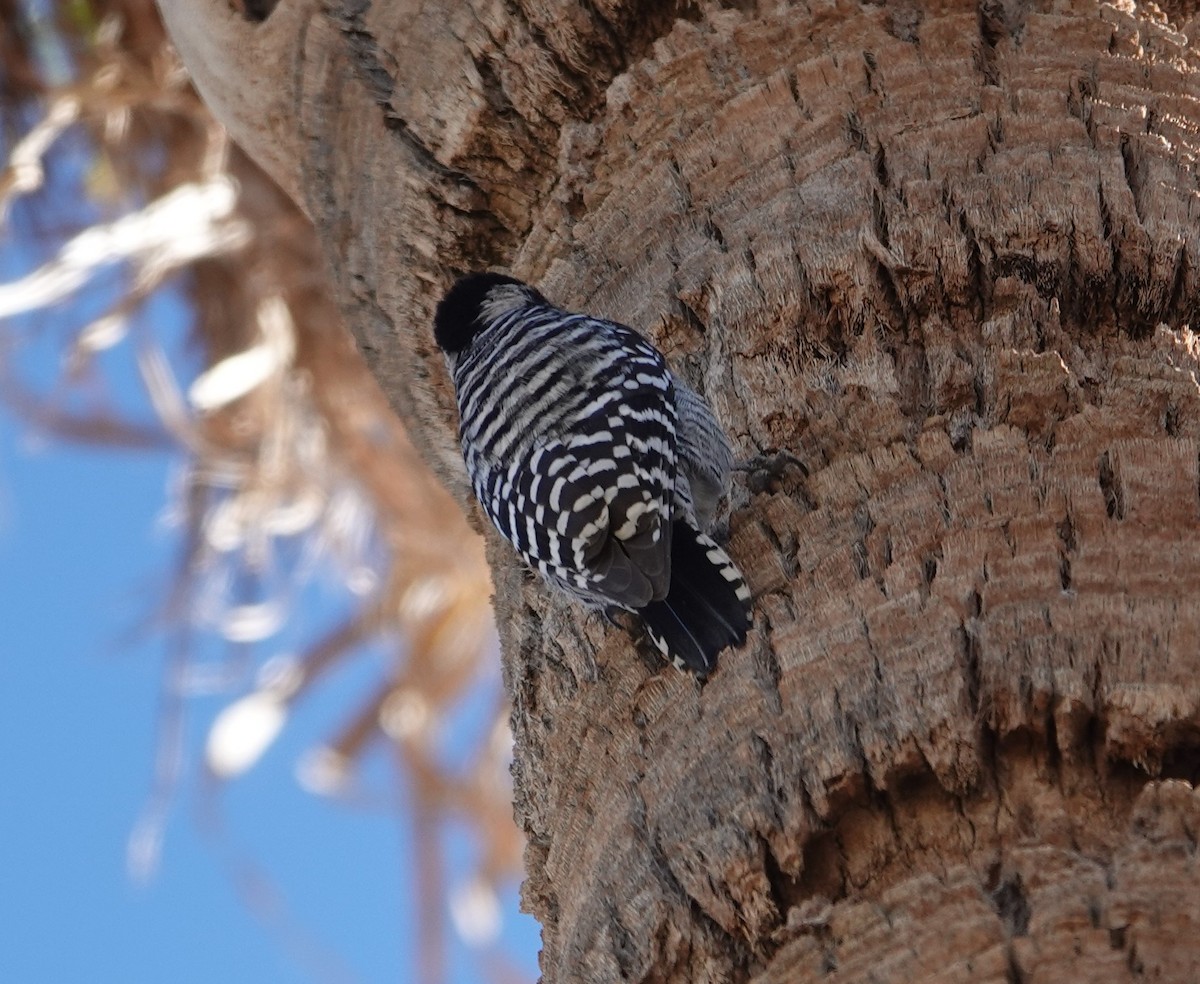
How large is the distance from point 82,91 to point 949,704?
17.6 feet

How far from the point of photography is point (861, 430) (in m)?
2.58

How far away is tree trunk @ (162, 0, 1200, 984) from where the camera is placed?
6.68 feet

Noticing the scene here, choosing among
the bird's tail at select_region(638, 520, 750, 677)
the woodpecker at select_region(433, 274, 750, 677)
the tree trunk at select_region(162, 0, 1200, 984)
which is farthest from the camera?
the woodpecker at select_region(433, 274, 750, 677)

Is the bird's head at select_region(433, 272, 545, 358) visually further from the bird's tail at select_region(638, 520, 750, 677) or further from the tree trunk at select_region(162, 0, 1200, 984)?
the bird's tail at select_region(638, 520, 750, 677)

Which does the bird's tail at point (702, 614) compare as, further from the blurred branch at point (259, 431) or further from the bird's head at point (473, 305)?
the blurred branch at point (259, 431)

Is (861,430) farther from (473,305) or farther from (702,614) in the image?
(473,305)

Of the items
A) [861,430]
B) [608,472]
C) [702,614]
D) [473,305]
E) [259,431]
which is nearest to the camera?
[702,614]

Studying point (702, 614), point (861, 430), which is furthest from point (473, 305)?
point (702, 614)

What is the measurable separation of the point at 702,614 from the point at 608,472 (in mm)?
482

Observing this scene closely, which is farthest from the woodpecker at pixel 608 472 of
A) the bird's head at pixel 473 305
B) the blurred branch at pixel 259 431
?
the blurred branch at pixel 259 431

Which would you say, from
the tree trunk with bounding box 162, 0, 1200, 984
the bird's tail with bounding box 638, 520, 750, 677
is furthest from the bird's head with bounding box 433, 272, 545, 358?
the bird's tail with bounding box 638, 520, 750, 677

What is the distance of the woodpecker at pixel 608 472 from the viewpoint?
249 centimetres

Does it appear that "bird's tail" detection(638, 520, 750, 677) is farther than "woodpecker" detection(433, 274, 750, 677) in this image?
No

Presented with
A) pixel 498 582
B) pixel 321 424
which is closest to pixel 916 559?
pixel 498 582
